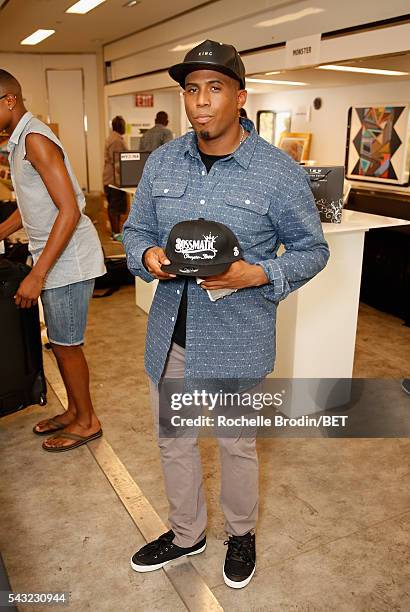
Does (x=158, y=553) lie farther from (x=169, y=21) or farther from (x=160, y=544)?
(x=169, y=21)

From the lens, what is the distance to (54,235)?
7.84ft

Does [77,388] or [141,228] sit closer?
[141,228]

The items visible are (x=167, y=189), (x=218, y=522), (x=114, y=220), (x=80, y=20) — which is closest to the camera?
(x=167, y=189)

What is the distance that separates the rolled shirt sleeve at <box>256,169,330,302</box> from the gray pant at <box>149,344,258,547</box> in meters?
0.40

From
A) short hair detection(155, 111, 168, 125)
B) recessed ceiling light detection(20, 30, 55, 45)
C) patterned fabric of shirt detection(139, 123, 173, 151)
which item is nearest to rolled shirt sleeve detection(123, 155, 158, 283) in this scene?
patterned fabric of shirt detection(139, 123, 173, 151)

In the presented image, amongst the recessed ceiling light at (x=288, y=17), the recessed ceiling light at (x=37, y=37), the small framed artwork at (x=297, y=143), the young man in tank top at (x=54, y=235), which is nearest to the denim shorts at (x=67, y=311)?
the young man in tank top at (x=54, y=235)

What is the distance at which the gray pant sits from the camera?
1844 millimetres

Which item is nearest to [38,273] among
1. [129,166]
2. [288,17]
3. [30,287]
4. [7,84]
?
[30,287]

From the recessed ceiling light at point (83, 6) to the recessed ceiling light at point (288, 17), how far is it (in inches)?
89.0

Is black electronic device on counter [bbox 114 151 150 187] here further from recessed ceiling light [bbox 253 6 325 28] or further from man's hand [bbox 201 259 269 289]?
man's hand [bbox 201 259 269 289]

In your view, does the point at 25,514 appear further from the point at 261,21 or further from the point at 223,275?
the point at 261,21

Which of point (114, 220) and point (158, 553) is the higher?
point (114, 220)

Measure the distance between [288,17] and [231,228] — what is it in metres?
3.91

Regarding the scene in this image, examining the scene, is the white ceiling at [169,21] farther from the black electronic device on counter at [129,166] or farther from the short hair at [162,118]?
the black electronic device on counter at [129,166]
